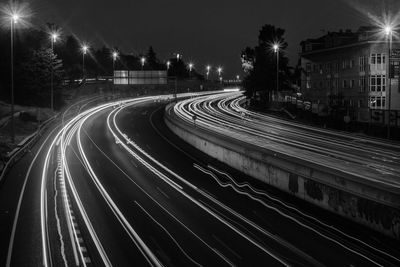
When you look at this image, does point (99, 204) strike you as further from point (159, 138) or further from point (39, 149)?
point (159, 138)

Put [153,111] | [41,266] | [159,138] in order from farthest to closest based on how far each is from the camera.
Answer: [153,111]
[159,138]
[41,266]

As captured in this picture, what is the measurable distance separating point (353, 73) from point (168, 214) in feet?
168

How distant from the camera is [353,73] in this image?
69500mm

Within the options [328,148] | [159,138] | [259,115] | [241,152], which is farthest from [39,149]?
[259,115]

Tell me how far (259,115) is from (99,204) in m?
49.6

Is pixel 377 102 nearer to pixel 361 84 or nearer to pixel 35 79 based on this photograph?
pixel 361 84

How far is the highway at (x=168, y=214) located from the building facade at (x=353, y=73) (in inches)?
746

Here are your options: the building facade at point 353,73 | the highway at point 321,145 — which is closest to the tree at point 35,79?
the highway at point 321,145

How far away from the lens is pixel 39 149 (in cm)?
4641

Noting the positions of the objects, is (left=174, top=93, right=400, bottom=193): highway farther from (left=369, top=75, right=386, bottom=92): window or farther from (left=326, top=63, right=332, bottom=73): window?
(left=326, top=63, right=332, bottom=73): window

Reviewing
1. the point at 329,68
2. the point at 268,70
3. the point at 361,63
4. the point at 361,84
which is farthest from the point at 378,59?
the point at 268,70

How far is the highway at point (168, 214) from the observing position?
61.6ft

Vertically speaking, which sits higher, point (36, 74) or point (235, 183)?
point (36, 74)

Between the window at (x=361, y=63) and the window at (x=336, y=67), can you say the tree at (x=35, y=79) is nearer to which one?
the window at (x=336, y=67)
